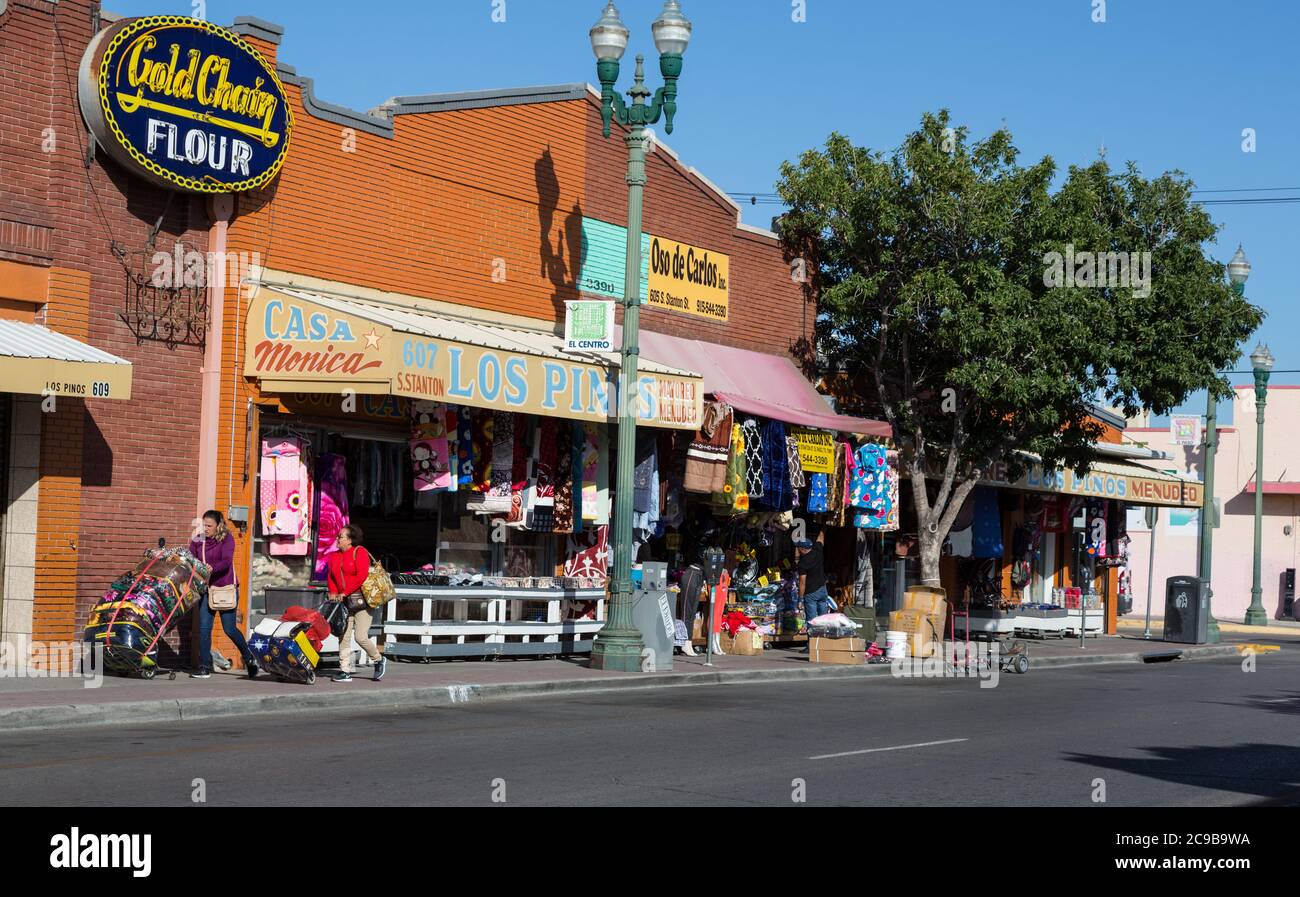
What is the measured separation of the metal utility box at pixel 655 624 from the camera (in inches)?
821

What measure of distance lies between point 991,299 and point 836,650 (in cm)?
620

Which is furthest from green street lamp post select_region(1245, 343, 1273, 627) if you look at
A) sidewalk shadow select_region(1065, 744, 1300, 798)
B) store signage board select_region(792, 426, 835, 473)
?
sidewalk shadow select_region(1065, 744, 1300, 798)

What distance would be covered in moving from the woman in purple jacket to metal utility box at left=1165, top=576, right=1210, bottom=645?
22729 mm

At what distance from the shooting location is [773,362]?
2762 centimetres

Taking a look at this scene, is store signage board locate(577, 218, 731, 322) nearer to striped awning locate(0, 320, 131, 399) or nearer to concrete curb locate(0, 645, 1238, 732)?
concrete curb locate(0, 645, 1238, 732)

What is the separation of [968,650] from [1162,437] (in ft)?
123

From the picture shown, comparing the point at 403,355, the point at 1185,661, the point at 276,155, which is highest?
the point at 276,155

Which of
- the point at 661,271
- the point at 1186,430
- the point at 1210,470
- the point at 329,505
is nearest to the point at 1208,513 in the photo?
the point at 1210,470

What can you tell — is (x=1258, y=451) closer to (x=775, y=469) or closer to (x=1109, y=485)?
(x=1109, y=485)

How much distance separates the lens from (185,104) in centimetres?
1800

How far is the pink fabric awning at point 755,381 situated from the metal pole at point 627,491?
3169 mm

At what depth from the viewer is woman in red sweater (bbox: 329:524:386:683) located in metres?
17.4
